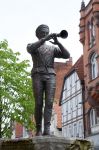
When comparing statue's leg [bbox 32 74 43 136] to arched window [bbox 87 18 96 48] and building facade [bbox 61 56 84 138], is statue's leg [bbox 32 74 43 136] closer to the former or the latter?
arched window [bbox 87 18 96 48]

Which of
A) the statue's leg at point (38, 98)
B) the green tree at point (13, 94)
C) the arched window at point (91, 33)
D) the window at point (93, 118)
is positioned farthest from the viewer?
the arched window at point (91, 33)

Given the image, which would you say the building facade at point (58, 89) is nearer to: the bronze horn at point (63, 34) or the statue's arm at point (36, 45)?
the statue's arm at point (36, 45)

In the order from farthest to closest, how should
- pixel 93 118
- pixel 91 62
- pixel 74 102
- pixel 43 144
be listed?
pixel 74 102, pixel 91 62, pixel 93 118, pixel 43 144

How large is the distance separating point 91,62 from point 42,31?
35334 mm

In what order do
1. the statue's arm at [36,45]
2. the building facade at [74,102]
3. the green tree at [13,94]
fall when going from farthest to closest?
1. the building facade at [74,102]
2. the green tree at [13,94]
3. the statue's arm at [36,45]

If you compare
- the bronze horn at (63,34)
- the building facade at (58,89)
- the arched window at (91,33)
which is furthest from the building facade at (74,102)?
the bronze horn at (63,34)

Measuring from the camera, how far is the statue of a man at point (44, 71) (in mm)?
9227

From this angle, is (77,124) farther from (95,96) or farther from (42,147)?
(42,147)

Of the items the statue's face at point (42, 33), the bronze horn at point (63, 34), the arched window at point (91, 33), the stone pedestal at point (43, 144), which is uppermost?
the arched window at point (91, 33)

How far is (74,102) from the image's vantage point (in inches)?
1978

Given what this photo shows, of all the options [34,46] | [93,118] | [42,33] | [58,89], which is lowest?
[34,46]

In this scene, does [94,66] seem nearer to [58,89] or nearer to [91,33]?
[91,33]

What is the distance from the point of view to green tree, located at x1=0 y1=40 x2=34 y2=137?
1270 inches

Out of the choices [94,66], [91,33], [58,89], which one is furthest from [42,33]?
[58,89]
